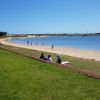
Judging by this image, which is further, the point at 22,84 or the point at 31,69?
the point at 31,69

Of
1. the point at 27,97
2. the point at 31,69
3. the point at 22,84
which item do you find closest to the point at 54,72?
the point at 31,69

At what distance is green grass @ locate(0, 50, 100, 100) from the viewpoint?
804 cm

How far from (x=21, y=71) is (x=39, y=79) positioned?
2.14 m

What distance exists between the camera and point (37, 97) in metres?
7.97

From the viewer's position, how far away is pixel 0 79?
1044cm

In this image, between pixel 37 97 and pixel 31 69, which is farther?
pixel 31 69

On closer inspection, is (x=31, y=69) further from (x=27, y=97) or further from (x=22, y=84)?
(x=27, y=97)

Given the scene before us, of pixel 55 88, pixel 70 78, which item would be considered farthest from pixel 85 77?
pixel 55 88

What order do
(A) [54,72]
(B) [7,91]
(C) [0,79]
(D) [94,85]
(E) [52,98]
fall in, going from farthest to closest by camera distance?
(A) [54,72], (C) [0,79], (D) [94,85], (B) [7,91], (E) [52,98]

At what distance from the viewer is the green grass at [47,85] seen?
804cm

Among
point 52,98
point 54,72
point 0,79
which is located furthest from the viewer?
point 54,72

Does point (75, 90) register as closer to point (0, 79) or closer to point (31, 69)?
point (0, 79)

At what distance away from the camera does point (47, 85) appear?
9.45 m

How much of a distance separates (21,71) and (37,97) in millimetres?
4554
